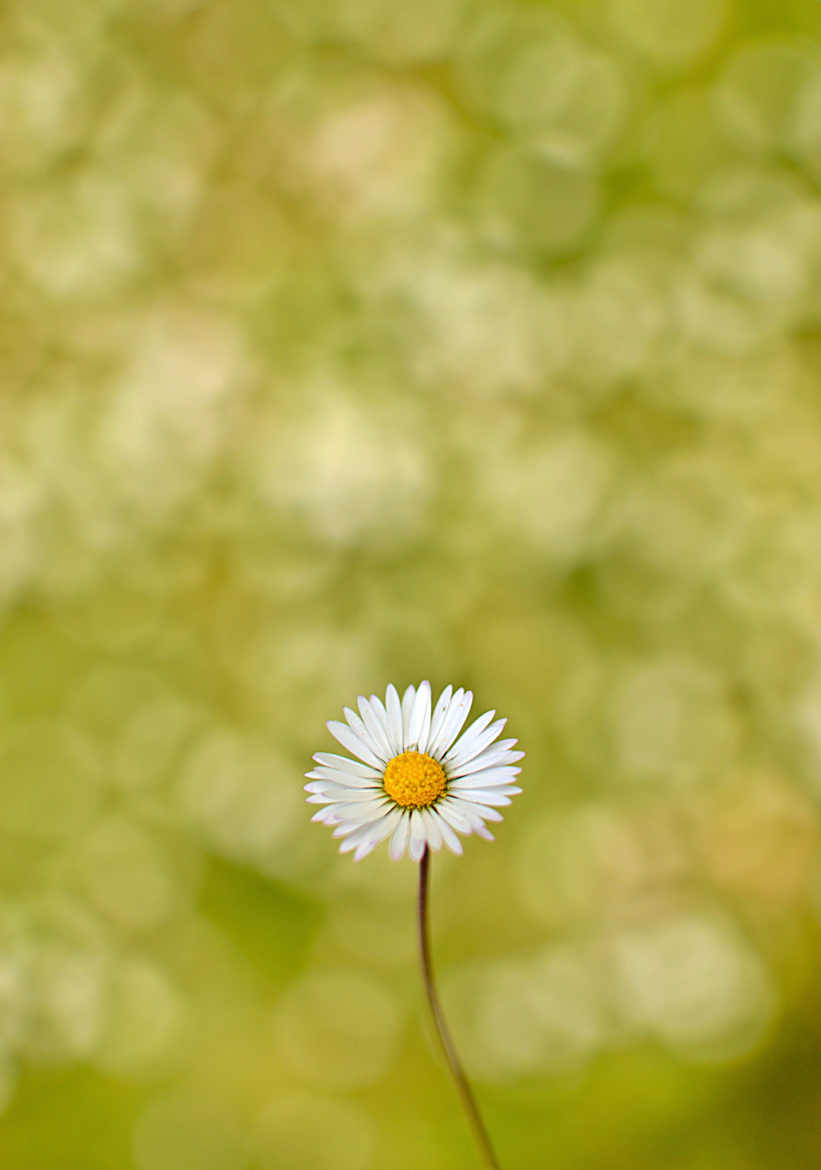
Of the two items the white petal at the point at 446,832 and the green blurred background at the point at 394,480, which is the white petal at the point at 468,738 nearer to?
the white petal at the point at 446,832

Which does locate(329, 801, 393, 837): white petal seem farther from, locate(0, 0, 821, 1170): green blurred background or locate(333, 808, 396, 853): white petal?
locate(0, 0, 821, 1170): green blurred background

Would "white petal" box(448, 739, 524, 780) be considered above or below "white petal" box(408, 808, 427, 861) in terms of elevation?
above

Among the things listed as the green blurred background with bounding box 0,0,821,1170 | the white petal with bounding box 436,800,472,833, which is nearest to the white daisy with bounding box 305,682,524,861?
the white petal with bounding box 436,800,472,833

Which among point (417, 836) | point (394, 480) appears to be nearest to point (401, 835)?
point (417, 836)

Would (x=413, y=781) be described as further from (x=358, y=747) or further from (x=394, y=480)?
(x=394, y=480)

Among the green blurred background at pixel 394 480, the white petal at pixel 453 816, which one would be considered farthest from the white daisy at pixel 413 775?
the green blurred background at pixel 394 480


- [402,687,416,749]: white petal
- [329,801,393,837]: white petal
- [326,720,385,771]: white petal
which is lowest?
[329,801,393,837]: white petal

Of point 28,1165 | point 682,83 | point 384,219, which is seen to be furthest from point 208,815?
point 682,83
